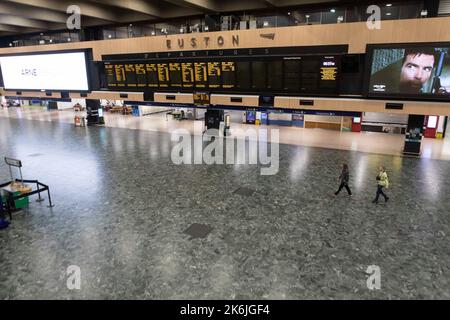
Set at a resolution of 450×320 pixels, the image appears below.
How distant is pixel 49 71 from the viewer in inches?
698

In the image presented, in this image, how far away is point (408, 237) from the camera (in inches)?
317

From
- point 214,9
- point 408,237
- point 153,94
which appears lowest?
point 408,237

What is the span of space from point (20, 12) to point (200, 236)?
719 inches

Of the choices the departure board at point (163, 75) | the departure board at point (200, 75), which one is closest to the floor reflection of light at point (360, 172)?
the departure board at point (200, 75)

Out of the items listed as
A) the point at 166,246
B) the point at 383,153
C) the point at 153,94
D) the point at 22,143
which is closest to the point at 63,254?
the point at 166,246

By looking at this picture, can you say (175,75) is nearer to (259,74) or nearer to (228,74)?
(228,74)

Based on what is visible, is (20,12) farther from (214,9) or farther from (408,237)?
(408,237)

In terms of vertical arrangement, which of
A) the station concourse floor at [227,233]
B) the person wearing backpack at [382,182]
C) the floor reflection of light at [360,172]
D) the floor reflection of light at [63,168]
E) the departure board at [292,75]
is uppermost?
the departure board at [292,75]

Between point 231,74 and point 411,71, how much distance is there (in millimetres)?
7547

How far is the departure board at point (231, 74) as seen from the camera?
40.3 ft

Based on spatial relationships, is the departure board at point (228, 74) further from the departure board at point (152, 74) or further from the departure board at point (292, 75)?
the departure board at point (152, 74)

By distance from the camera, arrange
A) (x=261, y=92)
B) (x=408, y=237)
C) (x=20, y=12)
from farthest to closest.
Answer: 1. (x=20, y=12)
2. (x=261, y=92)
3. (x=408, y=237)

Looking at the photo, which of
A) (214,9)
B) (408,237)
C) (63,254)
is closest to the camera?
(63,254)

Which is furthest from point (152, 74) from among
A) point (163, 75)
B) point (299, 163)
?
point (299, 163)
